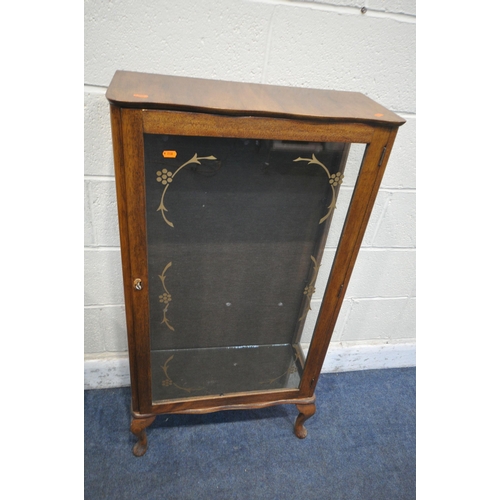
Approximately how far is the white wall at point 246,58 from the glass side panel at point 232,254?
95 mm

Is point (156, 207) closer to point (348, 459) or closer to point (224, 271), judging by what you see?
point (224, 271)

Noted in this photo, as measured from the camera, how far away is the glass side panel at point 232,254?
2.45 feet

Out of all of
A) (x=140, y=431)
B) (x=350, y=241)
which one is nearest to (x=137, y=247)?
(x=350, y=241)

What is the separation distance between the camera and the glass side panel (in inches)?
29.4

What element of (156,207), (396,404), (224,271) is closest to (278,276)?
(224,271)

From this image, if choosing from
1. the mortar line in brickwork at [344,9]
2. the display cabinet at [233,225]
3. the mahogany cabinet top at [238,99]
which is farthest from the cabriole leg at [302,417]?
the mortar line in brickwork at [344,9]

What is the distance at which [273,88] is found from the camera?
2.73ft

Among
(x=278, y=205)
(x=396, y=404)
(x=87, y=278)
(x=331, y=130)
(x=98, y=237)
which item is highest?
(x=331, y=130)

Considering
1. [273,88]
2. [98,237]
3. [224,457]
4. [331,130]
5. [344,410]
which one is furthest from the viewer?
[344,410]

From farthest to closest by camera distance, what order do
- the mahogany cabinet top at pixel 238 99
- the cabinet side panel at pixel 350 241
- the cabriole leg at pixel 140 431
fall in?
the cabriole leg at pixel 140 431 → the cabinet side panel at pixel 350 241 → the mahogany cabinet top at pixel 238 99

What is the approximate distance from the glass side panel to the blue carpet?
0.27 metres

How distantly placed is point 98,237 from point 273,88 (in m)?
0.60

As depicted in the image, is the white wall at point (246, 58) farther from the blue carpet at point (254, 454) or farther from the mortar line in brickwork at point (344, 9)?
the blue carpet at point (254, 454)

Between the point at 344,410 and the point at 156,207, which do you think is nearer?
the point at 156,207
